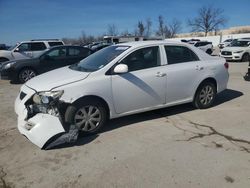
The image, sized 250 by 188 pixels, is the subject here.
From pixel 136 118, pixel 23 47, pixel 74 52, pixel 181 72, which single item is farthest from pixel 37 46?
pixel 181 72

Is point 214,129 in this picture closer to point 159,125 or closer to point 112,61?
point 159,125

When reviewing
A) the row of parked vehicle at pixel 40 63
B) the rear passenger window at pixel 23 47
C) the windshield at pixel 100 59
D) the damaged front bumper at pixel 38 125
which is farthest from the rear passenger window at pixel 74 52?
the damaged front bumper at pixel 38 125

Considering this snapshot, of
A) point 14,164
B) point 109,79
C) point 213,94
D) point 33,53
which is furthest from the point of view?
point 33,53

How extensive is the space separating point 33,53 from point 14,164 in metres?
11.4

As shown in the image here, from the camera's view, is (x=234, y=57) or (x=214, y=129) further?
(x=234, y=57)

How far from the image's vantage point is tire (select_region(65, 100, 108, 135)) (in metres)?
4.45

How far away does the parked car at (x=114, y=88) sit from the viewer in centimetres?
434

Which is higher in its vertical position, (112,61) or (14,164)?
(112,61)

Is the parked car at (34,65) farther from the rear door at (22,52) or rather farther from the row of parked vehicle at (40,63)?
the rear door at (22,52)

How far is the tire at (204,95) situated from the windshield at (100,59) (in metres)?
Answer: 2.06

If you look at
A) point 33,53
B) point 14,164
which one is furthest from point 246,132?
point 33,53

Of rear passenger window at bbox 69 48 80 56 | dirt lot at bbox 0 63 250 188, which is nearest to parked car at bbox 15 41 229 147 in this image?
dirt lot at bbox 0 63 250 188

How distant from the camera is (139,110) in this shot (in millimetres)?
5172

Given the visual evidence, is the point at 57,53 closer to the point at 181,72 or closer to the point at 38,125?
the point at 181,72
